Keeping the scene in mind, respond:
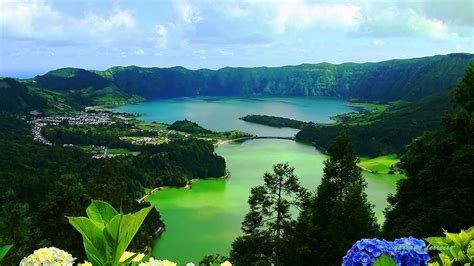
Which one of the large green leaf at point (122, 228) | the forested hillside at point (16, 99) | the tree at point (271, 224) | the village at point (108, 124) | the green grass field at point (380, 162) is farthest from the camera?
the forested hillside at point (16, 99)

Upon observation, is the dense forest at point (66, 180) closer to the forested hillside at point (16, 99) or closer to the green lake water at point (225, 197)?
the green lake water at point (225, 197)

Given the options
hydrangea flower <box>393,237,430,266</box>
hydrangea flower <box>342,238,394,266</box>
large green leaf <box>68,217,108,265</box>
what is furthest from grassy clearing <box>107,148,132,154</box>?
large green leaf <box>68,217,108,265</box>

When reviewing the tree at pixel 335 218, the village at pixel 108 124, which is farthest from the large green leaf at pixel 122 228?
the village at pixel 108 124

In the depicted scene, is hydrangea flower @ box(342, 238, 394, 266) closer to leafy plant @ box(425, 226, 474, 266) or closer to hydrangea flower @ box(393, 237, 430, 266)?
hydrangea flower @ box(393, 237, 430, 266)

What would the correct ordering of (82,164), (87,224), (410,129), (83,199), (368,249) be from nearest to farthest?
(87,224)
(368,249)
(83,199)
(82,164)
(410,129)

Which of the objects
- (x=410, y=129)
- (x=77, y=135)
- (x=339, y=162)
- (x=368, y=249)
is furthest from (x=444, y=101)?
(x=368, y=249)

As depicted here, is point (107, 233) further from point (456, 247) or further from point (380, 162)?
point (380, 162)

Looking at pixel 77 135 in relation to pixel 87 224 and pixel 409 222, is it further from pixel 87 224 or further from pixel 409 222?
pixel 87 224
